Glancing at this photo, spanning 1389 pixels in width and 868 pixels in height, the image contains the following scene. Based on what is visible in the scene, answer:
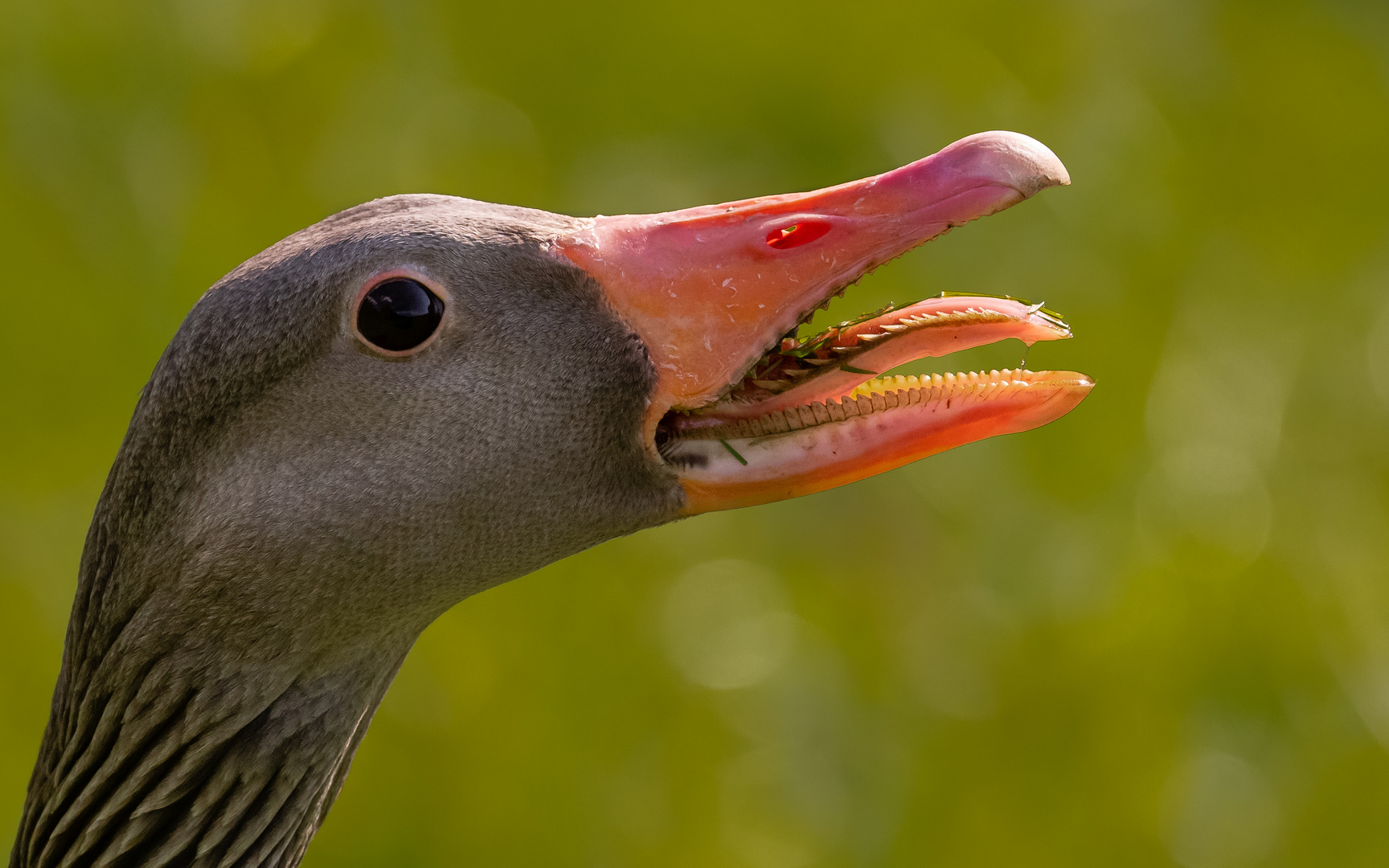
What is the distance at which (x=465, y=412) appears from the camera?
6.88ft

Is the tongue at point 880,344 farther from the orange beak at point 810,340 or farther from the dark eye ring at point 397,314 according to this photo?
the dark eye ring at point 397,314

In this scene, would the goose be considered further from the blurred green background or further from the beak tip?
the blurred green background

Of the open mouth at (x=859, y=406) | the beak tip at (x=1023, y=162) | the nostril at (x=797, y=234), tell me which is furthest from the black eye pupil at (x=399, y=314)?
the beak tip at (x=1023, y=162)

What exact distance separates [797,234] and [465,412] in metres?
0.62

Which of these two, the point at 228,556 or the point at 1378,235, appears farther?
the point at 1378,235

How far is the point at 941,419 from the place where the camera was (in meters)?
2.01

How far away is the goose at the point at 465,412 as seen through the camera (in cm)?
205

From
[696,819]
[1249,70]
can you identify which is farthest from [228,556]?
[1249,70]

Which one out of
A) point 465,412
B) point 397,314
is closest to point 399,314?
point 397,314


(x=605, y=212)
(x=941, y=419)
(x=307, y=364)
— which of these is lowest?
(x=941, y=419)

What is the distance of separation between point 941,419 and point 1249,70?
5879 millimetres

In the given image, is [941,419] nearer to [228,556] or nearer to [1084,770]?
[228,556]

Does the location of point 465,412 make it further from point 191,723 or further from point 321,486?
point 191,723

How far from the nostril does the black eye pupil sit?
0.56m
